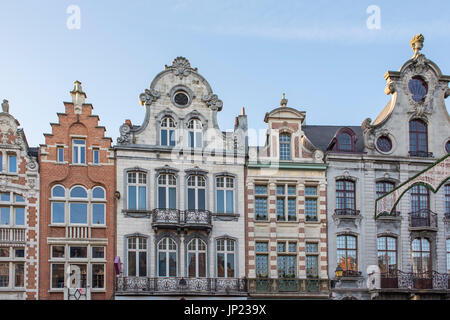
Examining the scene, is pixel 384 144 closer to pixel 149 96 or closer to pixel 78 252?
pixel 149 96

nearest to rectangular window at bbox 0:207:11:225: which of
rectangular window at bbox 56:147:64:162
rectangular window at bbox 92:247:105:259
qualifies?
rectangular window at bbox 56:147:64:162

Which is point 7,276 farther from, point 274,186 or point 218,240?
point 274,186

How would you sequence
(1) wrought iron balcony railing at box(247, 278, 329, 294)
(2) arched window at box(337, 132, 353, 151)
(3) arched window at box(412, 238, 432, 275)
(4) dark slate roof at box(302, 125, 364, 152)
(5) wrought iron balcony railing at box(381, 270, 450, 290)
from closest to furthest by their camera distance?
(1) wrought iron balcony railing at box(247, 278, 329, 294) < (5) wrought iron balcony railing at box(381, 270, 450, 290) < (3) arched window at box(412, 238, 432, 275) < (2) arched window at box(337, 132, 353, 151) < (4) dark slate roof at box(302, 125, 364, 152)

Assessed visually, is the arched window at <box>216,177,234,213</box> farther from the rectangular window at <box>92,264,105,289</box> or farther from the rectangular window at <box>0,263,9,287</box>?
the rectangular window at <box>0,263,9,287</box>

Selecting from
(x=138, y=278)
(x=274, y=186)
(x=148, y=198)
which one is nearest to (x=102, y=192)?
(x=148, y=198)

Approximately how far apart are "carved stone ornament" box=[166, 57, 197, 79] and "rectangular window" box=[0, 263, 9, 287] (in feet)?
38.1

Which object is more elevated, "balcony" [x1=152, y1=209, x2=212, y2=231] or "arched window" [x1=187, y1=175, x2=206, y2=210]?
"arched window" [x1=187, y1=175, x2=206, y2=210]

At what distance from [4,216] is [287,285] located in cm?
1301

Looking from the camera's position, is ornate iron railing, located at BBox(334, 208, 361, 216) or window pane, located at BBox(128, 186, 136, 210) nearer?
window pane, located at BBox(128, 186, 136, 210)

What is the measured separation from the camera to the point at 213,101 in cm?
3328

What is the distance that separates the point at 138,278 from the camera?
30797 mm

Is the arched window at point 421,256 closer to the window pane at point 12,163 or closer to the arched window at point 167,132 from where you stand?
the arched window at point 167,132

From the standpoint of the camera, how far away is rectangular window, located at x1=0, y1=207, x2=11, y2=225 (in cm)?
3042

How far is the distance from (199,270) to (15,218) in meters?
8.45
